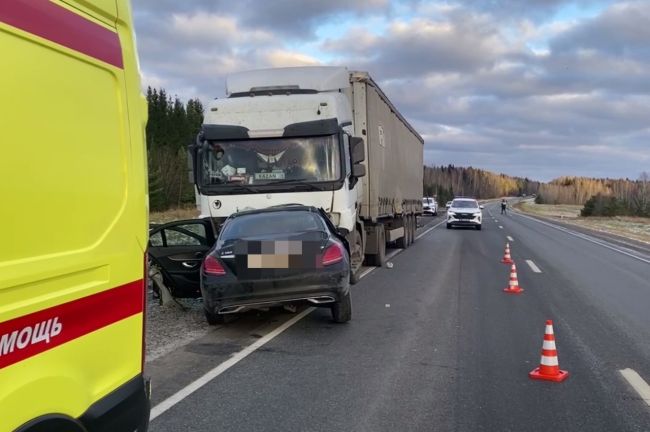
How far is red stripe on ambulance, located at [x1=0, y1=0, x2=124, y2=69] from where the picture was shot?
7.07ft

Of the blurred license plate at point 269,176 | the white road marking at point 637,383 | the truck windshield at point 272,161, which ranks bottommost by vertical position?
the white road marking at point 637,383

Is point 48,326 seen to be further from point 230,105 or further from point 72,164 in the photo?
point 230,105

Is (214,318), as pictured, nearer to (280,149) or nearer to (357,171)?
(280,149)

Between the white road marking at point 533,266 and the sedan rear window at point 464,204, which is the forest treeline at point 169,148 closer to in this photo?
the sedan rear window at point 464,204

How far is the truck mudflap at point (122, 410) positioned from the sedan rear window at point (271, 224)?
4.78 metres

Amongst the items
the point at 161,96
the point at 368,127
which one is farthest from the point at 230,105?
the point at 161,96

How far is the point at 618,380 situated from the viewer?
228 inches

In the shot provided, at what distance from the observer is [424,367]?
6.17 metres

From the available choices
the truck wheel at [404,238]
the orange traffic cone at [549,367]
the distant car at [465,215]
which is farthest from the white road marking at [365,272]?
the distant car at [465,215]

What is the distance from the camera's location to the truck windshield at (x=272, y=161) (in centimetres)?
1058

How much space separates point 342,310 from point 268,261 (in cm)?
130

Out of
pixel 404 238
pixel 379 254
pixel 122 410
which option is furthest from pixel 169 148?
pixel 122 410

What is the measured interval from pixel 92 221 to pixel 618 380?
5197 millimetres

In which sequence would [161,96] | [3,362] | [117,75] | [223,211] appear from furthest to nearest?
[161,96] → [223,211] → [117,75] → [3,362]
